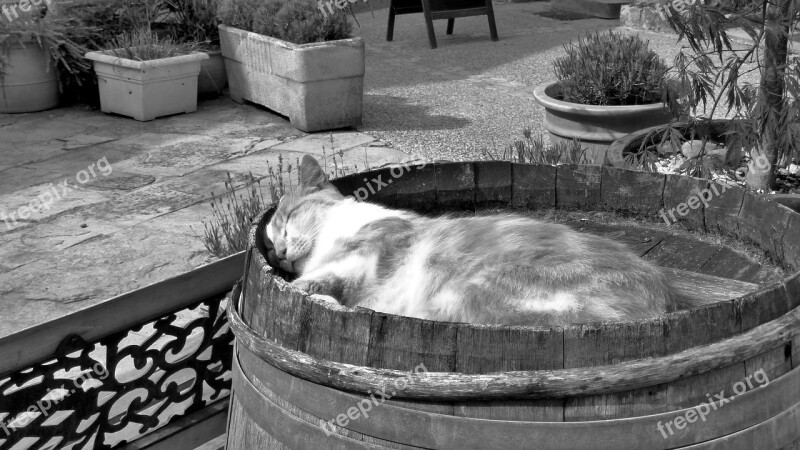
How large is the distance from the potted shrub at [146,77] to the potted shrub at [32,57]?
29 centimetres

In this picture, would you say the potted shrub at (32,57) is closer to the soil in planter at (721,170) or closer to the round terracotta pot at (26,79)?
the round terracotta pot at (26,79)

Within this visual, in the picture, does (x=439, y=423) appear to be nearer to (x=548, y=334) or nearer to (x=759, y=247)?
(x=548, y=334)

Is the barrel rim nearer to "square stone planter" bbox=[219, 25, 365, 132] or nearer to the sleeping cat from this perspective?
the sleeping cat

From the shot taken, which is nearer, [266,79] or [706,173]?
[706,173]

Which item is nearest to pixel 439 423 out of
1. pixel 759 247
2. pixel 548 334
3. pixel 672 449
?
pixel 548 334

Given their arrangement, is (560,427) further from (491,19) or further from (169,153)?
(491,19)

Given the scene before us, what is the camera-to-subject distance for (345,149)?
6.43 m

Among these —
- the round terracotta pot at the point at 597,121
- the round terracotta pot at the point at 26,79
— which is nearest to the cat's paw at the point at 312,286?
the round terracotta pot at the point at 597,121

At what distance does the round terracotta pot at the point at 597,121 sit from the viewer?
528 cm

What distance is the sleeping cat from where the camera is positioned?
1844 mm

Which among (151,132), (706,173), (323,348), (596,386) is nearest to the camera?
(596,386)

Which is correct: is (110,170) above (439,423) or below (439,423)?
below

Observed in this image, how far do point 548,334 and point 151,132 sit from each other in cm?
585

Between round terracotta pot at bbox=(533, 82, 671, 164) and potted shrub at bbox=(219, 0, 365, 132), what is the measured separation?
1850mm
